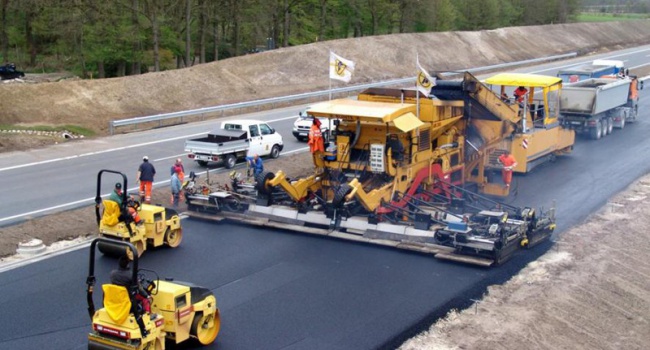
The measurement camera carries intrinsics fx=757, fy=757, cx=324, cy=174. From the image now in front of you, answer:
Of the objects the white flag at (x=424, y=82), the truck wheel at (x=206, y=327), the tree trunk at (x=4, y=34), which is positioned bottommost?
the truck wheel at (x=206, y=327)

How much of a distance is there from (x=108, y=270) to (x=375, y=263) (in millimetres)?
5391

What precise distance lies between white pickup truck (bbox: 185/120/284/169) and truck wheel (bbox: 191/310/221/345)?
44.0ft

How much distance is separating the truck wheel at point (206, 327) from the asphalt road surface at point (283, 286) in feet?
0.63

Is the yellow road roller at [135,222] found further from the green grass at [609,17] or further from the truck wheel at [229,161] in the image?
the green grass at [609,17]

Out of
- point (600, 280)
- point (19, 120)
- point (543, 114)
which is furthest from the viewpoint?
point (19, 120)

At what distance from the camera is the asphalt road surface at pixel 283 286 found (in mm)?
12094

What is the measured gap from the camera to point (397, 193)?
17.9m

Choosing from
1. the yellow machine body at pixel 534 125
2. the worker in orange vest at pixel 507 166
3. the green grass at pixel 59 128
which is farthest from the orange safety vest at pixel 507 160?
the green grass at pixel 59 128

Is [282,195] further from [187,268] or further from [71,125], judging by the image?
[71,125]

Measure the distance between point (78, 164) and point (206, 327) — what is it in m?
15.6

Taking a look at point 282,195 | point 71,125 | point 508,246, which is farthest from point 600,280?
point 71,125

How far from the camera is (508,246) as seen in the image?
15867mm

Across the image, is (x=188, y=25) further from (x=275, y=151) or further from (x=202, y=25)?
(x=275, y=151)

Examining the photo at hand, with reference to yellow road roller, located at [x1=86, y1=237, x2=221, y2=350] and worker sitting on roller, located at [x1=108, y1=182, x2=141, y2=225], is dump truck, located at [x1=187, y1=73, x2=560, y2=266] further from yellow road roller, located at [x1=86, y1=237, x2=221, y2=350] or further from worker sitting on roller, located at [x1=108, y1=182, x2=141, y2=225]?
yellow road roller, located at [x1=86, y1=237, x2=221, y2=350]
